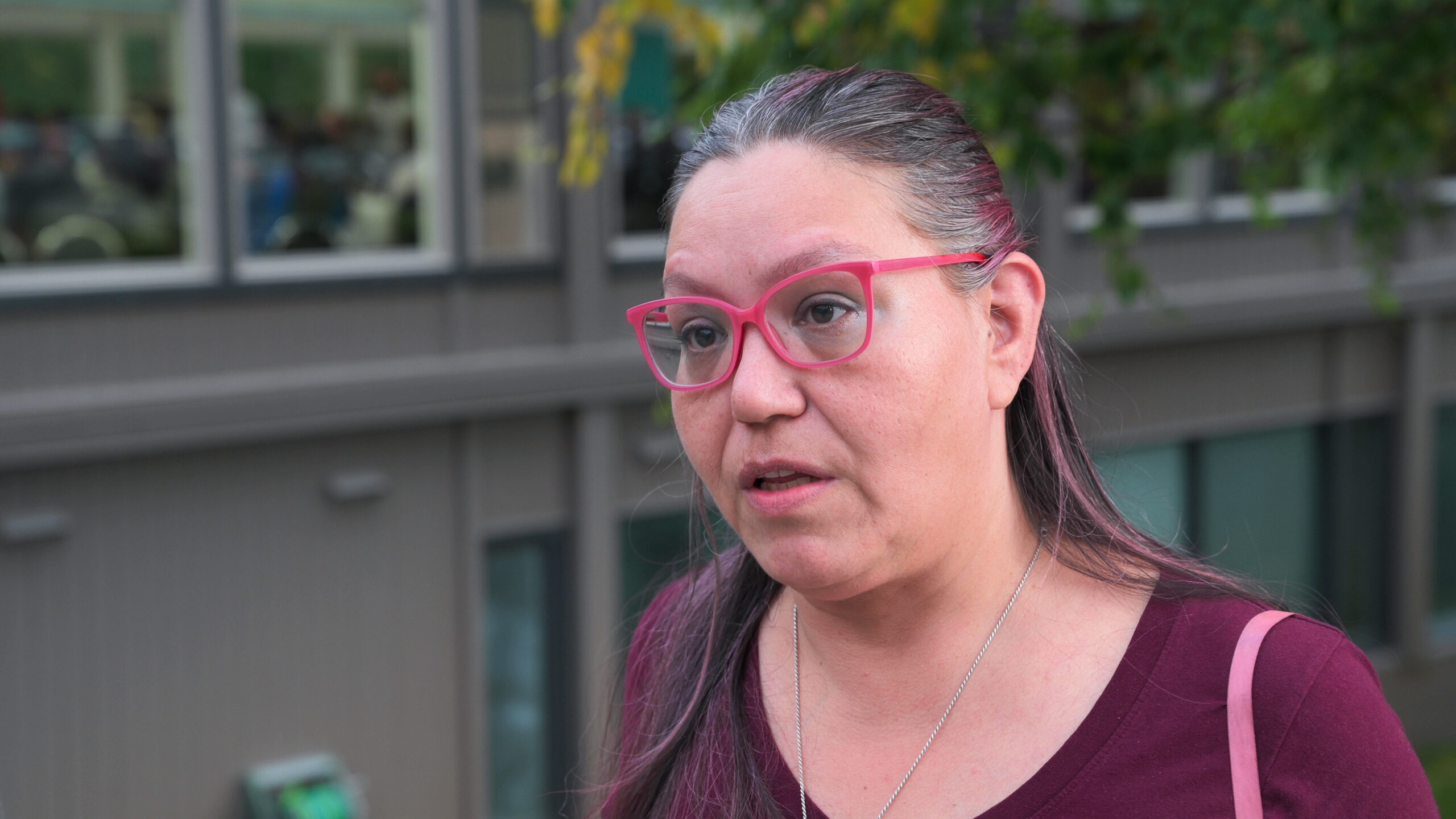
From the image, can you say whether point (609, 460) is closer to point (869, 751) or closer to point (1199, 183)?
point (1199, 183)

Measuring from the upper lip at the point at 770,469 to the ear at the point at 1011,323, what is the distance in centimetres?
26

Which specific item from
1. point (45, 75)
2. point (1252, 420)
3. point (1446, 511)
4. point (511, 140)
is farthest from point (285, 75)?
point (1446, 511)

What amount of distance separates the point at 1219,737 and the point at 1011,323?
532mm

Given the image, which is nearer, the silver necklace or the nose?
the nose

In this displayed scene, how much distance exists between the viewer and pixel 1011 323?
5.48 feet

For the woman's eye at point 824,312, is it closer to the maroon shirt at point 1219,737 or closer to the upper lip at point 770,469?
the upper lip at point 770,469

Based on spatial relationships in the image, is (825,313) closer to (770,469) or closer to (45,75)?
(770,469)

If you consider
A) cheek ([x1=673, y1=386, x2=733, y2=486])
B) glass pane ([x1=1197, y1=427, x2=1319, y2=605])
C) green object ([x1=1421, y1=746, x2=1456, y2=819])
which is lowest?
green object ([x1=1421, y1=746, x2=1456, y2=819])

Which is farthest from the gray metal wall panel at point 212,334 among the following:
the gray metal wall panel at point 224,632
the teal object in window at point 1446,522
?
the teal object in window at point 1446,522

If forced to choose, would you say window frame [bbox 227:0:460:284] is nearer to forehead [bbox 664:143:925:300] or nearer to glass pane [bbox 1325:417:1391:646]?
forehead [bbox 664:143:925:300]

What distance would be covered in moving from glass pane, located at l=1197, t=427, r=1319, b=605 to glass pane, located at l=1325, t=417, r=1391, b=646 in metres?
0.15

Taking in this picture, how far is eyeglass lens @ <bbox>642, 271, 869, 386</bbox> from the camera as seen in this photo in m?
1.49

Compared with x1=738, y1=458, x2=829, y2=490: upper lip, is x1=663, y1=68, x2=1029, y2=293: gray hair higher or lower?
higher

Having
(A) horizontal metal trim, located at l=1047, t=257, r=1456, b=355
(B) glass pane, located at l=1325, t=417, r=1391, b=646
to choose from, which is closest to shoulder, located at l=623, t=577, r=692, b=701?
(A) horizontal metal trim, located at l=1047, t=257, r=1456, b=355
